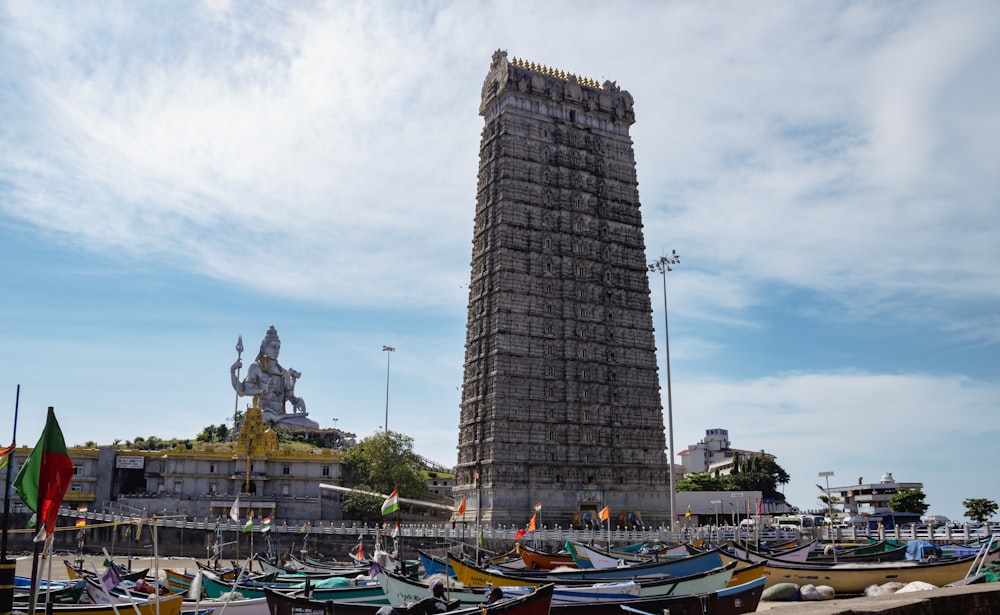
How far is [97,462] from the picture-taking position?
83.8 m

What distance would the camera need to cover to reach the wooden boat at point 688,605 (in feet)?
72.6

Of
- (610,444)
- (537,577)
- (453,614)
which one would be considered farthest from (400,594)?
(610,444)

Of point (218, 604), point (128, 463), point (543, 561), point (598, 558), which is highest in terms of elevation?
point (128, 463)

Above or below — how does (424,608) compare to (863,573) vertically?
above

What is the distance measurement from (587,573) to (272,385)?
9146 cm

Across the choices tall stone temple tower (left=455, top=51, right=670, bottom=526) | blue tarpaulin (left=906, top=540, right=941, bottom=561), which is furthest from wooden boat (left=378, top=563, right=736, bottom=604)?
tall stone temple tower (left=455, top=51, right=670, bottom=526)

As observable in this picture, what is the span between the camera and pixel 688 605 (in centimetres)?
2297

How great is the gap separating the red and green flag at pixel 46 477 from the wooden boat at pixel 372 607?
830 centimetres

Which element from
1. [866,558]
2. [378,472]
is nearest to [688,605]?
[866,558]

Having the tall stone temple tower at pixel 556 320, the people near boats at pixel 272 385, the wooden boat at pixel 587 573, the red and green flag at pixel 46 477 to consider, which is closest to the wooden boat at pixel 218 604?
the wooden boat at pixel 587 573

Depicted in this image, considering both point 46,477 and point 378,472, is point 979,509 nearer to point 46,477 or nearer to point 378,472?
point 378,472

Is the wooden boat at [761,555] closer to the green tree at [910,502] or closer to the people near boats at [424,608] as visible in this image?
the people near boats at [424,608]

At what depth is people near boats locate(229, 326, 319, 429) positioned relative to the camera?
360 ft

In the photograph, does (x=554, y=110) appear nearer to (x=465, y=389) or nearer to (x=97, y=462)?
(x=465, y=389)
